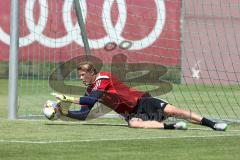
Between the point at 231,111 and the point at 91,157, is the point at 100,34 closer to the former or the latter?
the point at 231,111

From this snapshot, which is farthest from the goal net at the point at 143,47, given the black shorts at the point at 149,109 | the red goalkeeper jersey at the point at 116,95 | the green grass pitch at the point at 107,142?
the green grass pitch at the point at 107,142

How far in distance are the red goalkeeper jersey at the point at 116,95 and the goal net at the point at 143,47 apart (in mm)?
5494

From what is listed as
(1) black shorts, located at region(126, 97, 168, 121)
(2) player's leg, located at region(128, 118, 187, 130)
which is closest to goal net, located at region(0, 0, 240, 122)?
(1) black shorts, located at region(126, 97, 168, 121)

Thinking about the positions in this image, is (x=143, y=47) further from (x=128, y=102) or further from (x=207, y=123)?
(x=207, y=123)

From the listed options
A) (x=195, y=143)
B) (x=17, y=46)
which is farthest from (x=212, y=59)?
(x=195, y=143)

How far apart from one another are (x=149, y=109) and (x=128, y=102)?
13.2 inches

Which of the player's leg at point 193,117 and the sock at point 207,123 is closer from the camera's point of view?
the player's leg at point 193,117

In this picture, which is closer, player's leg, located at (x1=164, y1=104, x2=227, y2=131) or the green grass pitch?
the green grass pitch

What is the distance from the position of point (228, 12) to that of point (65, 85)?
8299 mm

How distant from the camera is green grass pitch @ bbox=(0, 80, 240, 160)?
10.6 meters

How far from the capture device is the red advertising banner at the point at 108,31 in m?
23.8

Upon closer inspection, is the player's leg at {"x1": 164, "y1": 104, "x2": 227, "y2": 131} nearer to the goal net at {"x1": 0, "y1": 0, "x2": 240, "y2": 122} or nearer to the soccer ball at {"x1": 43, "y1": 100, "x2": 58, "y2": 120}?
the soccer ball at {"x1": 43, "y1": 100, "x2": 58, "y2": 120}

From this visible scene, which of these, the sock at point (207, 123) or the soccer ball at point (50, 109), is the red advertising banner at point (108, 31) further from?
the sock at point (207, 123)

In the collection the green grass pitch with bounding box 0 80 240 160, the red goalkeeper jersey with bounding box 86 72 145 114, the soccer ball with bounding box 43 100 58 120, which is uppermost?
the red goalkeeper jersey with bounding box 86 72 145 114
